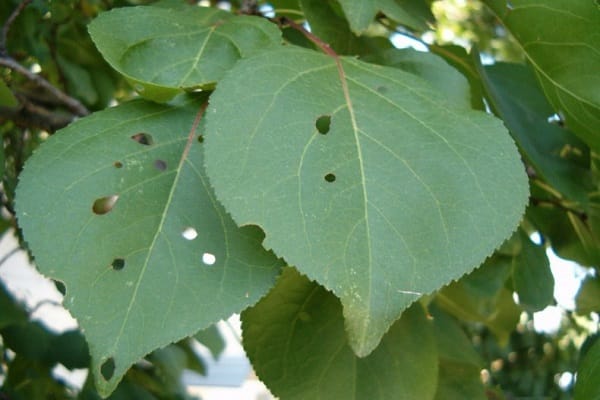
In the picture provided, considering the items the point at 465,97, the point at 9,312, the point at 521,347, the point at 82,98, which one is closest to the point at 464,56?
the point at 465,97

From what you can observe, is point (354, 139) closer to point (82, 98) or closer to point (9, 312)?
point (82, 98)

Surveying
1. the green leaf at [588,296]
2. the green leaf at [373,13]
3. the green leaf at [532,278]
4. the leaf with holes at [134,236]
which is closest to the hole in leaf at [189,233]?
the leaf with holes at [134,236]

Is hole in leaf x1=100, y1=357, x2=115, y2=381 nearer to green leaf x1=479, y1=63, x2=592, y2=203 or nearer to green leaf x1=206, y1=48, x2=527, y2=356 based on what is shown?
green leaf x1=206, y1=48, x2=527, y2=356

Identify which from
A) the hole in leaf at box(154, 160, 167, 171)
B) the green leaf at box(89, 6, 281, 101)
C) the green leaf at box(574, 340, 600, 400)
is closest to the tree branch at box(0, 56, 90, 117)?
the green leaf at box(89, 6, 281, 101)

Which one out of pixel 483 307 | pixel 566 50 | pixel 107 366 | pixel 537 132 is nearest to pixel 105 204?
pixel 107 366

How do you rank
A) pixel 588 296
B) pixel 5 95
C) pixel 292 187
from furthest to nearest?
pixel 588 296
pixel 5 95
pixel 292 187

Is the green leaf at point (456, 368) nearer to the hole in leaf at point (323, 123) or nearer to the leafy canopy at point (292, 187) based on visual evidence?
the leafy canopy at point (292, 187)

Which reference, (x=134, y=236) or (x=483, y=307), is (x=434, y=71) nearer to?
(x=134, y=236)
